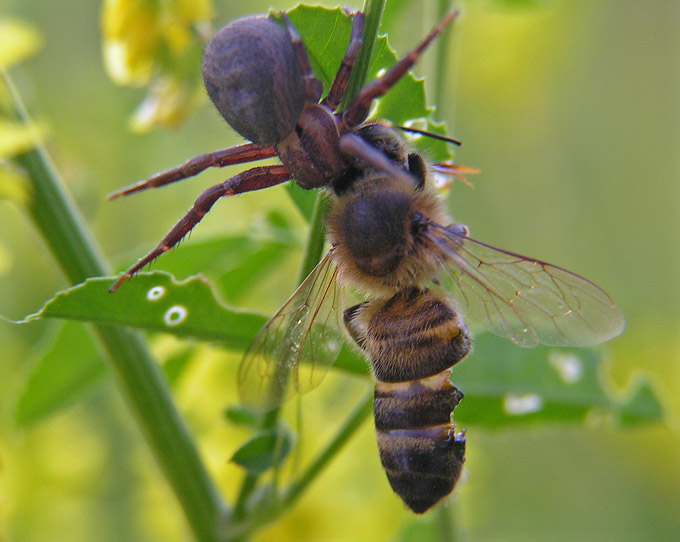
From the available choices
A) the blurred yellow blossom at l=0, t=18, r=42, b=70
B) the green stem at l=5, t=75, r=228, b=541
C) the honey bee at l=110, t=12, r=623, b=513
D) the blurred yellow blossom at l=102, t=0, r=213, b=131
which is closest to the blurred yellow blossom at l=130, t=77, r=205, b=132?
the blurred yellow blossom at l=102, t=0, r=213, b=131

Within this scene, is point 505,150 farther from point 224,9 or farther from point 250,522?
point 250,522

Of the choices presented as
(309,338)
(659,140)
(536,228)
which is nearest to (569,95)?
(659,140)

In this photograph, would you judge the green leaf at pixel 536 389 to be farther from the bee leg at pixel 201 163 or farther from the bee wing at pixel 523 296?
the bee leg at pixel 201 163

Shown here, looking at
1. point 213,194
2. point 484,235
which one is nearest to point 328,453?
point 213,194

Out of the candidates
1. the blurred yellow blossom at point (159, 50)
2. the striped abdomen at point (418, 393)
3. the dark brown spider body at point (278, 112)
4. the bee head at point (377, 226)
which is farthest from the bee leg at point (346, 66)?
the blurred yellow blossom at point (159, 50)

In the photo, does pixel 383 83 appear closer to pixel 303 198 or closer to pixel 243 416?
pixel 303 198
